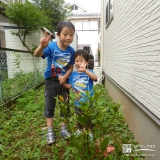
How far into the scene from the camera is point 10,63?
422cm

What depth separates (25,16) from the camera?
6.81 meters

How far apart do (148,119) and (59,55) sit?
128cm

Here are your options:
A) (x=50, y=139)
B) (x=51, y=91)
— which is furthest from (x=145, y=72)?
Result: (x=50, y=139)

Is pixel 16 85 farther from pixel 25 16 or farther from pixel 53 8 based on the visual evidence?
pixel 53 8

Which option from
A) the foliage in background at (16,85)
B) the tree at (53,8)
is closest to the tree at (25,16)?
the foliage in background at (16,85)

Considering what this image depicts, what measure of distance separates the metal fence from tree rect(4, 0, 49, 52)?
91.3 inches

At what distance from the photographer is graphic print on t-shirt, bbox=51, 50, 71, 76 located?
1873 millimetres

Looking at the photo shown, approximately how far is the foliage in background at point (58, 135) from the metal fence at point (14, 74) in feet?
1.49

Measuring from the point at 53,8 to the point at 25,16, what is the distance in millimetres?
5655

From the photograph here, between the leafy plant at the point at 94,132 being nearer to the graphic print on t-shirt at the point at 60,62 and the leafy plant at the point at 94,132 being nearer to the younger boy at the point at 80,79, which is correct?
the younger boy at the point at 80,79

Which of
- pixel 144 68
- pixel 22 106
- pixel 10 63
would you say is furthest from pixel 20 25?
pixel 144 68

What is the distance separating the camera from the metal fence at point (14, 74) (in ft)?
11.2

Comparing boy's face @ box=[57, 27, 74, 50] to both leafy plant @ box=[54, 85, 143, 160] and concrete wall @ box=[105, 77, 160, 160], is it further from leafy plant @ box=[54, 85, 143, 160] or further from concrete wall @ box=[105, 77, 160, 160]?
concrete wall @ box=[105, 77, 160, 160]

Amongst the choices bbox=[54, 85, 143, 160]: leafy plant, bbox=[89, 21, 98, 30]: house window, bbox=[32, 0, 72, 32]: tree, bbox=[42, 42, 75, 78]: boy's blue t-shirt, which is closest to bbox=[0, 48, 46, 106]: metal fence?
bbox=[42, 42, 75, 78]: boy's blue t-shirt
